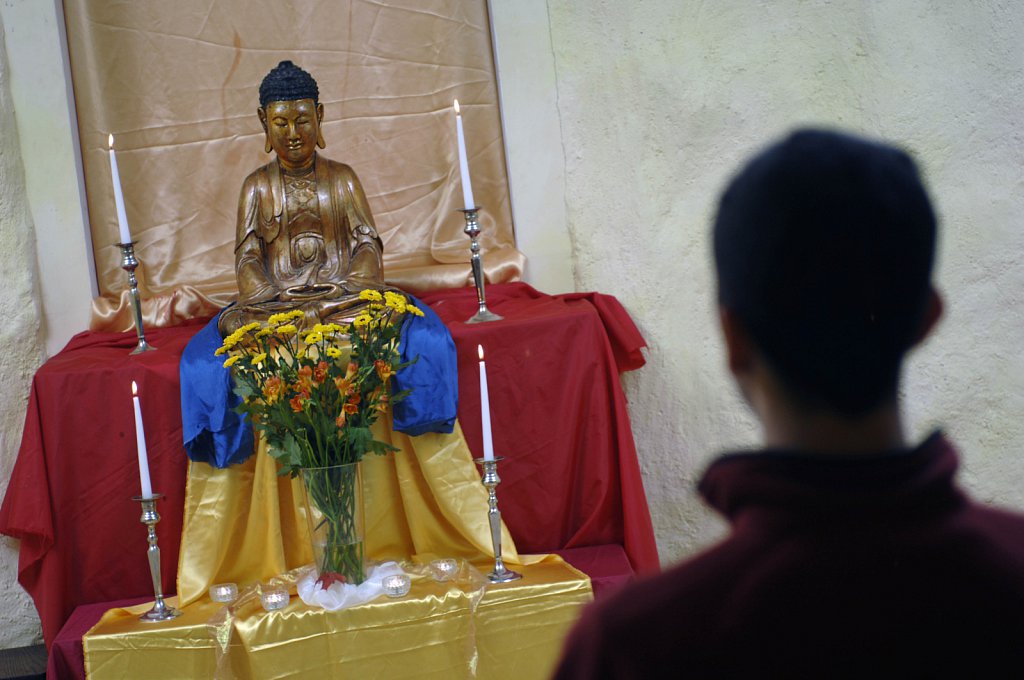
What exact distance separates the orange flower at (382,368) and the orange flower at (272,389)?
0.24 metres

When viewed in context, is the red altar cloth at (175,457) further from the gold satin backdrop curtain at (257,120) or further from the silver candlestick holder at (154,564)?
the gold satin backdrop curtain at (257,120)

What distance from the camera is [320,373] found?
2758 millimetres

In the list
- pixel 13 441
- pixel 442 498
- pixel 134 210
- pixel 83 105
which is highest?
pixel 83 105

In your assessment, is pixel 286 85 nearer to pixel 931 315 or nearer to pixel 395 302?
pixel 395 302

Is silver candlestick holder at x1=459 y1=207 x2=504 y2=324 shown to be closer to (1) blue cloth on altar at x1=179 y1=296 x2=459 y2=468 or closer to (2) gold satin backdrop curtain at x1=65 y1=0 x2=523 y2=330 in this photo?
(1) blue cloth on altar at x1=179 y1=296 x2=459 y2=468

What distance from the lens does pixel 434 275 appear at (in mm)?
4090

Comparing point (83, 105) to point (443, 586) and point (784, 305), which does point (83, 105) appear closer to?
point (443, 586)

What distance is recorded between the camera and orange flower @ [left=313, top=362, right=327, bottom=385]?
276 cm

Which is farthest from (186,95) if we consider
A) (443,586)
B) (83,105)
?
(443,586)

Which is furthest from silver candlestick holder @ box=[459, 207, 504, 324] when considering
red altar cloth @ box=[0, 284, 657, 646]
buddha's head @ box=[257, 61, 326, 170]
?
buddha's head @ box=[257, 61, 326, 170]

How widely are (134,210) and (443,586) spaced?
2232 mm

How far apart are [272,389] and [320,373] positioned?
121 mm

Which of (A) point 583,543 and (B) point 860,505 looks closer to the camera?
(B) point 860,505

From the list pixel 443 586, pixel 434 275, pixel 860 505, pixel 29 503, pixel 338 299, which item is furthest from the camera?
pixel 434 275
